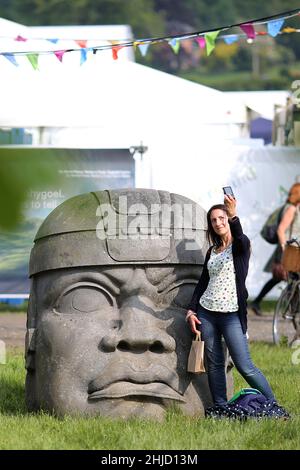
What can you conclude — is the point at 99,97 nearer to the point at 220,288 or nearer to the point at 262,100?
the point at 262,100

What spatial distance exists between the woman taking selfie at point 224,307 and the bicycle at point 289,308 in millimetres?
4447

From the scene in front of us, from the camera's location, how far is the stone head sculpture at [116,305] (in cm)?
810

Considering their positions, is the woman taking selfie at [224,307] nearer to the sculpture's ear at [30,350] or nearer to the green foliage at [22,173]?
the sculpture's ear at [30,350]

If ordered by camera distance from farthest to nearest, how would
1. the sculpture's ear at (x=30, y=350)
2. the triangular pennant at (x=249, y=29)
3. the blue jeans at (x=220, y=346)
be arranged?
the triangular pennant at (x=249, y=29)
the sculpture's ear at (x=30, y=350)
the blue jeans at (x=220, y=346)

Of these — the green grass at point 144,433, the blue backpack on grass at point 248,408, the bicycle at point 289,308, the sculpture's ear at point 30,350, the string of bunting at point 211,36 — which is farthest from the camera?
the bicycle at point 289,308

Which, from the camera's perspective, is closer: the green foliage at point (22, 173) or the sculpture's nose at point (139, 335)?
the sculpture's nose at point (139, 335)

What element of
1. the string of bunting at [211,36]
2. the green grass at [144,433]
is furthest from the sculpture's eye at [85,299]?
the string of bunting at [211,36]

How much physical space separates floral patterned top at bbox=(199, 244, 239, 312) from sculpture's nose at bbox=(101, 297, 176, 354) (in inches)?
14.1

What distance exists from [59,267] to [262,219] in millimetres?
8968

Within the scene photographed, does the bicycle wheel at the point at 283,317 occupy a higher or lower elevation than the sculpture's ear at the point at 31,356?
higher

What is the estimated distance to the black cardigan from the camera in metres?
8.38

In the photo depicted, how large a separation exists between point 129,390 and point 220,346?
2.48 feet

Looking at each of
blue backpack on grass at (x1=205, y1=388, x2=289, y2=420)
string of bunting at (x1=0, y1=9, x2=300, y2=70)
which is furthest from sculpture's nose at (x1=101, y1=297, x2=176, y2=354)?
string of bunting at (x1=0, y1=9, x2=300, y2=70)

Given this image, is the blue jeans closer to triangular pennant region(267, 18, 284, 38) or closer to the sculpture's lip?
the sculpture's lip
